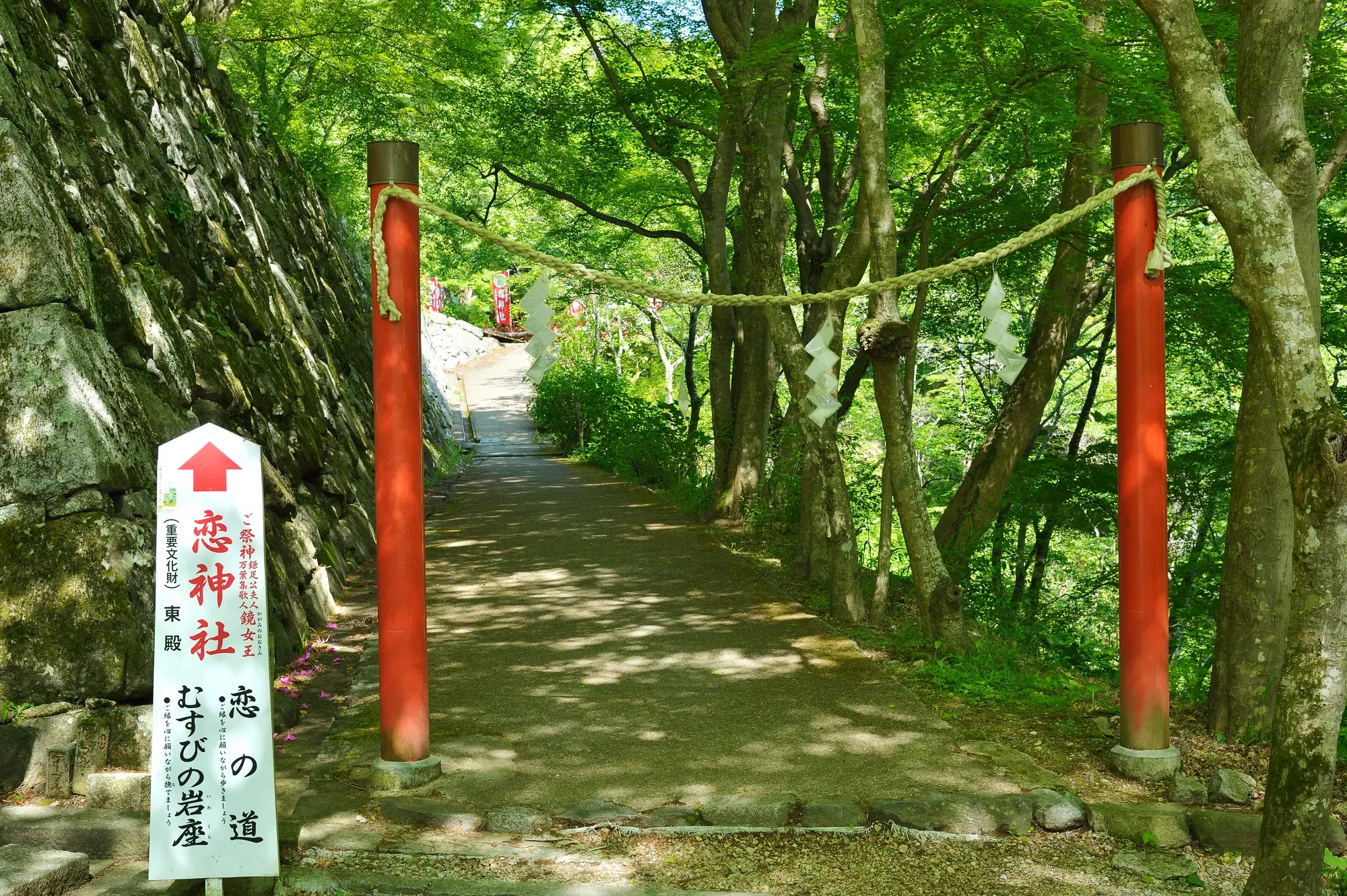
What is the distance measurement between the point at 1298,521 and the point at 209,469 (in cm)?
361

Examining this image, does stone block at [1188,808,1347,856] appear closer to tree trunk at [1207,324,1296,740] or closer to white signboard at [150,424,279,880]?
tree trunk at [1207,324,1296,740]

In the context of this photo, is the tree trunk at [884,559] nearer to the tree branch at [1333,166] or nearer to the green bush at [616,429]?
the tree branch at [1333,166]

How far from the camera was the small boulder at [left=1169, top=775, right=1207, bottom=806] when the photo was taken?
4750 millimetres

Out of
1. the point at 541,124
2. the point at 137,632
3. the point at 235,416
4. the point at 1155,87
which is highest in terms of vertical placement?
the point at 541,124

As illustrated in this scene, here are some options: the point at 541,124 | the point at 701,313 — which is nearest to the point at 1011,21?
the point at 541,124

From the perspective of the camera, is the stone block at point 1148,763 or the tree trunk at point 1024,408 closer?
the stone block at point 1148,763

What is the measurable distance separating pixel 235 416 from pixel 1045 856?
581 centimetres

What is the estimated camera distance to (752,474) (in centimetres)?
1290

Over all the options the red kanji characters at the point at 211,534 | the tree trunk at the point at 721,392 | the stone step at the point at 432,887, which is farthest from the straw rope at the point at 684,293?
the tree trunk at the point at 721,392

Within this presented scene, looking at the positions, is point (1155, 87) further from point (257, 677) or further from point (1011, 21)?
point (257, 677)

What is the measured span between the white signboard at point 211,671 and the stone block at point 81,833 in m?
0.63

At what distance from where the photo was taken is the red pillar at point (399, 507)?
4.95 m

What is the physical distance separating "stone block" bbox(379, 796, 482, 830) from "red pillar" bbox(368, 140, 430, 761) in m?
0.36

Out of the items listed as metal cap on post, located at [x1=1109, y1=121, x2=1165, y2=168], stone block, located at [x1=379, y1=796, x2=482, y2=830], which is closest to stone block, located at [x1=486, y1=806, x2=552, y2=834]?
stone block, located at [x1=379, y1=796, x2=482, y2=830]
